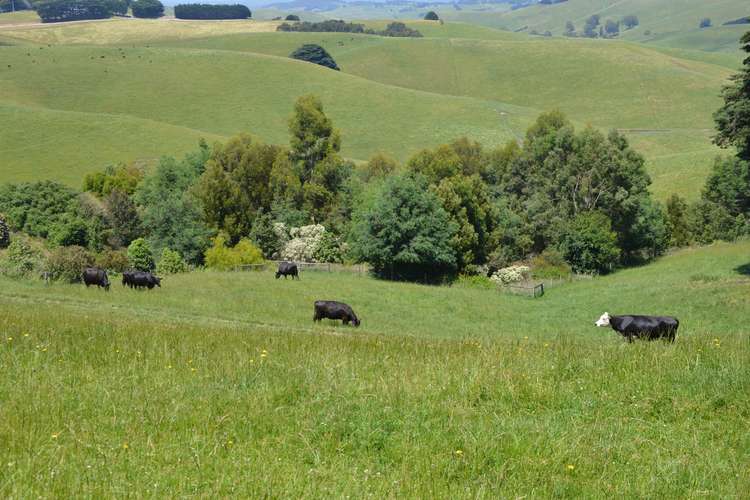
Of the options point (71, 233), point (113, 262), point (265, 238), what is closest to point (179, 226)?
point (265, 238)

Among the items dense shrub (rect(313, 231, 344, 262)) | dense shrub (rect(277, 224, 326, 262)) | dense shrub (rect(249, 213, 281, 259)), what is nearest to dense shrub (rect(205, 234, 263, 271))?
dense shrub (rect(277, 224, 326, 262))

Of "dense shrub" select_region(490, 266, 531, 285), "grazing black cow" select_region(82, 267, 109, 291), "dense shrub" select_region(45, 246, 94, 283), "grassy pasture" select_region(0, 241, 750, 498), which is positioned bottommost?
"dense shrub" select_region(490, 266, 531, 285)

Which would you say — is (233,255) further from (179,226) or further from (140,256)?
(140,256)

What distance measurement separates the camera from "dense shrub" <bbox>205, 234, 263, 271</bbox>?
68.7 metres

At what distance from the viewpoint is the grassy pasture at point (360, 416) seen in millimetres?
7430

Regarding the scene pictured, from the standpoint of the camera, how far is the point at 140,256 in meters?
68.0

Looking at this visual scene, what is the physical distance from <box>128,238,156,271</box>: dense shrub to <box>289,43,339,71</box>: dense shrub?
411 ft

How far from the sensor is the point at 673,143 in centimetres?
13038

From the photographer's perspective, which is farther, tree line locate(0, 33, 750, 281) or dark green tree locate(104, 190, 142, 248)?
dark green tree locate(104, 190, 142, 248)

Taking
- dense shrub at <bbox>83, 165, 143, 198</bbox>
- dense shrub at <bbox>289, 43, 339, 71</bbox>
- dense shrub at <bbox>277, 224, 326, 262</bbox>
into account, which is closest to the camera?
dense shrub at <bbox>277, 224, 326, 262</bbox>

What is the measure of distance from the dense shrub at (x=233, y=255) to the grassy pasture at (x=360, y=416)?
A: 52.9 metres

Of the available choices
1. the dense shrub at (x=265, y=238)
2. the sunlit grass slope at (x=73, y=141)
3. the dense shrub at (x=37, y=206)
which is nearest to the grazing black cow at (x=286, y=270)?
the dense shrub at (x=265, y=238)

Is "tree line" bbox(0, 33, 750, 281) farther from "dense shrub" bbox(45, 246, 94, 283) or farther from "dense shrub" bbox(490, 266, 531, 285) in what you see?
"dense shrub" bbox(45, 246, 94, 283)

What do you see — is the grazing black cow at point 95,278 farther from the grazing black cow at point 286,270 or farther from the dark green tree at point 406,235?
the dark green tree at point 406,235
